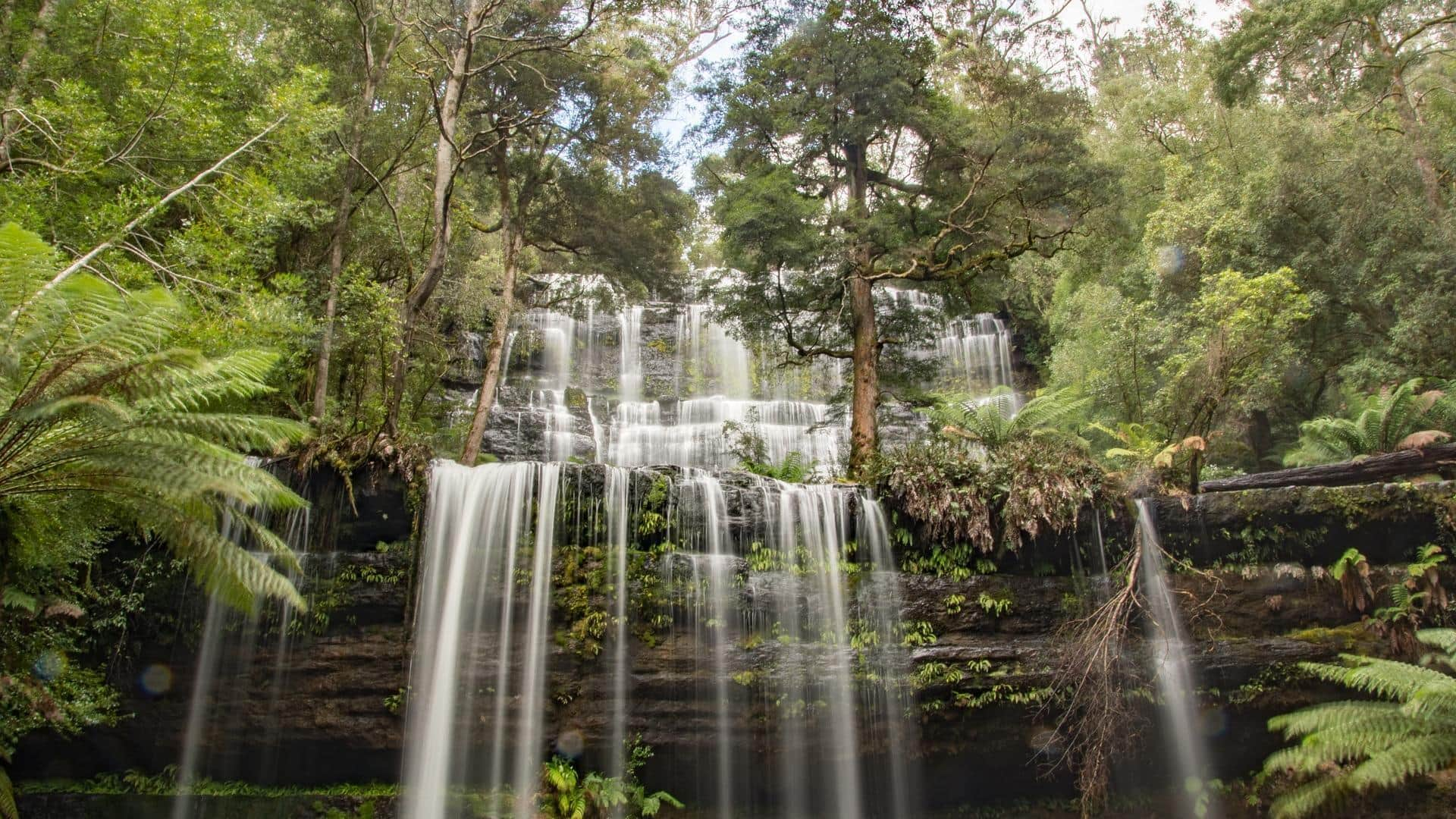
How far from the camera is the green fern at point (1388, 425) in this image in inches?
451

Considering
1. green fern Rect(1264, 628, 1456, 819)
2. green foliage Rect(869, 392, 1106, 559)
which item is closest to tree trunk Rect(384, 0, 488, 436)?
green foliage Rect(869, 392, 1106, 559)

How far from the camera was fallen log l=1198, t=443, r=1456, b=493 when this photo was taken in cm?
1080

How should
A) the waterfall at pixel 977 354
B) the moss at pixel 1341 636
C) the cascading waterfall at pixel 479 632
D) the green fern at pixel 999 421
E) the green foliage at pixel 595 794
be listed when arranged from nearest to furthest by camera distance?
the green foliage at pixel 595 794, the cascading waterfall at pixel 479 632, the moss at pixel 1341 636, the green fern at pixel 999 421, the waterfall at pixel 977 354

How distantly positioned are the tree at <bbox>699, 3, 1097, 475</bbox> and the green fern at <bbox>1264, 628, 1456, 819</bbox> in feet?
19.7

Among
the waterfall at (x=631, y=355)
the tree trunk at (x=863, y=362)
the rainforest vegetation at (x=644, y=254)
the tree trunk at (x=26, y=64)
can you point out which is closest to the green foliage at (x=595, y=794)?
the rainforest vegetation at (x=644, y=254)

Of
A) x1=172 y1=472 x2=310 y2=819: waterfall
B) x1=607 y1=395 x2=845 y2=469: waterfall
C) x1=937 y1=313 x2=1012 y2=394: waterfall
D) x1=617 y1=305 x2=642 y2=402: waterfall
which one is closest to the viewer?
x1=172 y1=472 x2=310 y2=819: waterfall

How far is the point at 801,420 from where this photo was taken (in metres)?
18.2

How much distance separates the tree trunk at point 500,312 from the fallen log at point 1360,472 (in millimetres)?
10603

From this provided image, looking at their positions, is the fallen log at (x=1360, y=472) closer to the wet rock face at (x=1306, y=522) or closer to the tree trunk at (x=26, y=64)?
the wet rock face at (x=1306, y=522)

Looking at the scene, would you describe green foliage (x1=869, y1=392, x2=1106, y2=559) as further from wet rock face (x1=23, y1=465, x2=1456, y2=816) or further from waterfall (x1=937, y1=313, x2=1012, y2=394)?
waterfall (x1=937, y1=313, x2=1012, y2=394)

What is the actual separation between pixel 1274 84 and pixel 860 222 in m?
11.9

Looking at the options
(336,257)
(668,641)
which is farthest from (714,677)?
(336,257)

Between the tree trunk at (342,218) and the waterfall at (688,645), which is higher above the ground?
the tree trunk at (342,218)

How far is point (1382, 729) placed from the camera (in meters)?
7.21
